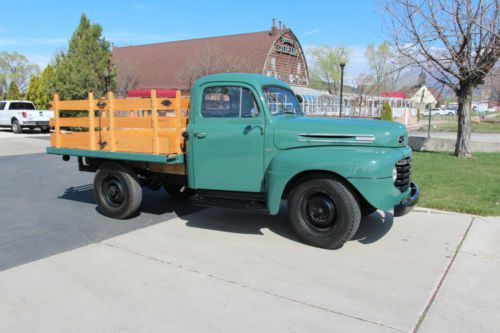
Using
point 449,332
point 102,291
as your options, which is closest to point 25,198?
point 102,291

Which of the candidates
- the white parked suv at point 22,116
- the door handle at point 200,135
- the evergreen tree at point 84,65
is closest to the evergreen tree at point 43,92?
the evergreen tree at point 84,65

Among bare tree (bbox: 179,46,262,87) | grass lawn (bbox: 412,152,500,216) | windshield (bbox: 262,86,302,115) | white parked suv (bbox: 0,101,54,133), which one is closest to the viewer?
windshield (bbox: 262,86,302,115)

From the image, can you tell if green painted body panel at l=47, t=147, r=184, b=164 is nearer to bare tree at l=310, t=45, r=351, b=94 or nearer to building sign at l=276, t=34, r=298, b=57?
building sign at l=276, t=34, r=298, b=57

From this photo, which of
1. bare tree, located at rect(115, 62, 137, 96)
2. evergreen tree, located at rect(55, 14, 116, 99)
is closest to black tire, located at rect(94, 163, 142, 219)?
evergreen tree, located at rect(55, 14, 116, 99)

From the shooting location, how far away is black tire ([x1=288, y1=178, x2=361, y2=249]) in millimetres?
4641

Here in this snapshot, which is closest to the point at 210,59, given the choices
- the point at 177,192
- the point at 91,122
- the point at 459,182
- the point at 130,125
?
the point at 177,192

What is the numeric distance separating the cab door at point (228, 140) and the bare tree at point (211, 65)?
22.2 meters

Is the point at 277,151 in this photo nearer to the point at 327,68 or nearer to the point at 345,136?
the point at 345,136

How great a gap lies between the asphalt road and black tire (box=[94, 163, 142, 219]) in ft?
0.52

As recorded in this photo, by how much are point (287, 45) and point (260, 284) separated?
34162mm

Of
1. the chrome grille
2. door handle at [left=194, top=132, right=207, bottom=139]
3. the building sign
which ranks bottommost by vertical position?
the chrome grille

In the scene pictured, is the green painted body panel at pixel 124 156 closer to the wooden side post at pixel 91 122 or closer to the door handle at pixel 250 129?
the wooden side post at pixel 91 122

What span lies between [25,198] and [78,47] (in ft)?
68.9

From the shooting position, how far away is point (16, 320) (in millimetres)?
3287
